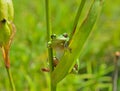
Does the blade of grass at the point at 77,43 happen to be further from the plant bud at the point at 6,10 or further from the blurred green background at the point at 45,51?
the blurred green background at the point at 45,51

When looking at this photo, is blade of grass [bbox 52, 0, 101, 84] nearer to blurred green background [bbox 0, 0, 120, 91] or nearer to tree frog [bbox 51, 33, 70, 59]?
tree frog [bbox 51, 33, 70, 59]

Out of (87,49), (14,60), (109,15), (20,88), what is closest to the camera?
(20,88)

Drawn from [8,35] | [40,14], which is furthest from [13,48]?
[8,35]

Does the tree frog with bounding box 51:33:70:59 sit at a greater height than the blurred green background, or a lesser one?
greater

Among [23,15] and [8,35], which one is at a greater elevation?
[8,35]

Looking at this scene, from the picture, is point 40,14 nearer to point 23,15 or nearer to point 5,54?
point 23,15

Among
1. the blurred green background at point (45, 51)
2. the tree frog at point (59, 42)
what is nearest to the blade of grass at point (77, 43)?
the tree frog at point (59, 42)

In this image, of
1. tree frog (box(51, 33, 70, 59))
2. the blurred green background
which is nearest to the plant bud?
tree frog (box(51, 33, 70, 59))
